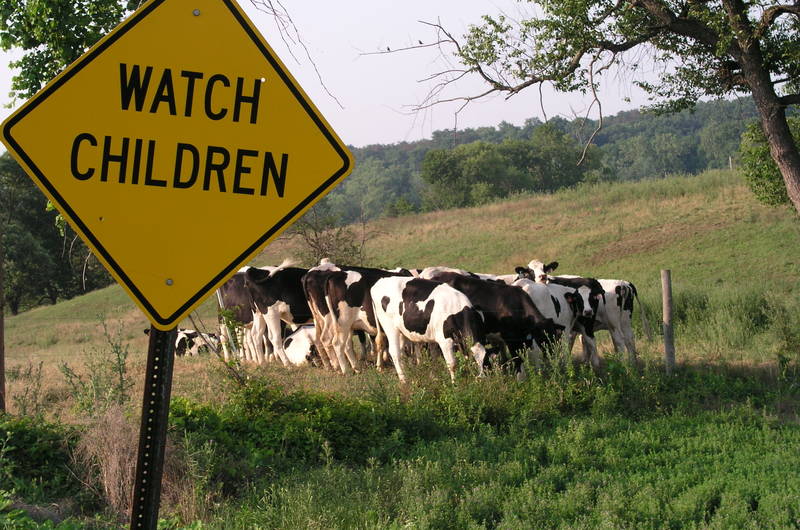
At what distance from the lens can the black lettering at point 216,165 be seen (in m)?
3.43

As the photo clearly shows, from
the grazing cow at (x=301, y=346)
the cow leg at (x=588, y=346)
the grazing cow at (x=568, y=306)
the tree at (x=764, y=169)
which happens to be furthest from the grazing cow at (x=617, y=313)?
the grazing cow at (x=301, y=346)

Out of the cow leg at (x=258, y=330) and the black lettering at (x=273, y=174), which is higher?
the black lettering at (x=273, y=174)

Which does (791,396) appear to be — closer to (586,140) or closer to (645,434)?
(645,434)

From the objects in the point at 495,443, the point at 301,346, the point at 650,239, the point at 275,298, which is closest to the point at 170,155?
the point at 495,443

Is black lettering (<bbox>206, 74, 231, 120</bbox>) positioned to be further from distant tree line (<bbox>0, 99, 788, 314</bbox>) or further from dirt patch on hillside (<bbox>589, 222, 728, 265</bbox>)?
dirt patch on hillside (<bbox>589, 222, 728, 265</bbox>)

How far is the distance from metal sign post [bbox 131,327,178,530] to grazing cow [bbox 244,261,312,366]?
13.8 meters

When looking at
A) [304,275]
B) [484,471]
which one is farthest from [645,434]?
[304,275]

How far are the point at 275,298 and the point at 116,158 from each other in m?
14.1

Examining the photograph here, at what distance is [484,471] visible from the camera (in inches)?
285

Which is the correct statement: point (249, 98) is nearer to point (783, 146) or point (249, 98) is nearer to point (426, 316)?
point (426, 316)

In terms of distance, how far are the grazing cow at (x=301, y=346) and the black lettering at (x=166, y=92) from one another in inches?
515

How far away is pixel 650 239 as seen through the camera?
36.0 m

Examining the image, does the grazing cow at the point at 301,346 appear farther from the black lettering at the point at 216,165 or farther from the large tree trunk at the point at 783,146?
the black lettering at the point at 216,165

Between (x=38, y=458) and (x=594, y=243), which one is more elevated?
(x=594, y=243)
